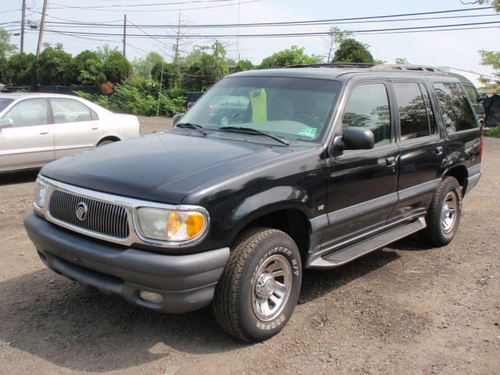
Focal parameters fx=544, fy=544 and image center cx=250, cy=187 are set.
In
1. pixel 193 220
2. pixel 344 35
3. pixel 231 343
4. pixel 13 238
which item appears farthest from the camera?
pixel 344 35

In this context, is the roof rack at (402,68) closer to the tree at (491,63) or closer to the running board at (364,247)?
→ the running board at (364,247)

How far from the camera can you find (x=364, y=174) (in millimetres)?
4492

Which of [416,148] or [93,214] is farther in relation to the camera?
[416,148]

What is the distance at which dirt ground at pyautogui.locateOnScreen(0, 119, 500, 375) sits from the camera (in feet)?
11.4

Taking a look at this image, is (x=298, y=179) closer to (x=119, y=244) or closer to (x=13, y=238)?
(x=119, y=244)

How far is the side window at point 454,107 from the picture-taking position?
19.1 ft

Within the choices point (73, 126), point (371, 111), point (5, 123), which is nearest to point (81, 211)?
point (371, 111)

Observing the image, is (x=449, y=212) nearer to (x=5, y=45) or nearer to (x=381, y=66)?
(x=381, y=66)

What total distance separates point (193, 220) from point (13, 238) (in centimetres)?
347

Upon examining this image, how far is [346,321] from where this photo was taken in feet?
13.5

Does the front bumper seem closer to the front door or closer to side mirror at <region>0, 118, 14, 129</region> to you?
the front door

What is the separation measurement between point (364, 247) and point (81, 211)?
7.79ft

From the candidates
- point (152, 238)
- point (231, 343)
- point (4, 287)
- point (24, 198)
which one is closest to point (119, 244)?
point (152, 238)

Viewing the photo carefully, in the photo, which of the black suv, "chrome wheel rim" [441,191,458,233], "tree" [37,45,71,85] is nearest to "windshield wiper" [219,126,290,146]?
the black suv
